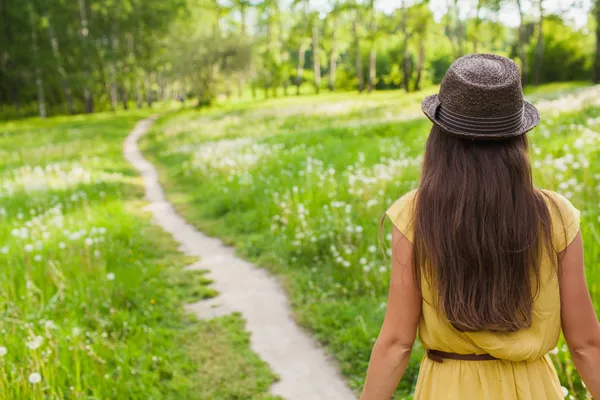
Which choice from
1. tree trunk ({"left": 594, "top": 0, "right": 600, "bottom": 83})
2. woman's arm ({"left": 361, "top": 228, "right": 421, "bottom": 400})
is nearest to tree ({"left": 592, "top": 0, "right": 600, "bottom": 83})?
tree trunk ({"left": 594, "top": 0, "right": 600, "bottom": 83})

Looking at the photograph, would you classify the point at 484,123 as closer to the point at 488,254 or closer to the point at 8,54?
the point at 488,254

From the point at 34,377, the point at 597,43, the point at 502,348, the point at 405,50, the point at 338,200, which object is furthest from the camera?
the point at 405,50

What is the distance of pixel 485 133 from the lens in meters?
1.73

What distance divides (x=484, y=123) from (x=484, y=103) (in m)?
0.08

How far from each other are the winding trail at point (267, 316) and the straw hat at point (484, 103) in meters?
3.04

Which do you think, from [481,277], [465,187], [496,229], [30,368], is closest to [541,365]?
[481,277]

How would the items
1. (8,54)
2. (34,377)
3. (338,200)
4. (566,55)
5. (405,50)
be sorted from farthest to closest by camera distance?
1. (566,55)
2. (8,54)
3. (405,50)
4. (338,200)
5. (34,377)

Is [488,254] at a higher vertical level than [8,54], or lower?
lower

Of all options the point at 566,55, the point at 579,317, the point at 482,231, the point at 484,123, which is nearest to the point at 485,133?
the point at 484,123

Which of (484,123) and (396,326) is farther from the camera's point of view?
(396,326)

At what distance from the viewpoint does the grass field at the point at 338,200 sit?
5.10m

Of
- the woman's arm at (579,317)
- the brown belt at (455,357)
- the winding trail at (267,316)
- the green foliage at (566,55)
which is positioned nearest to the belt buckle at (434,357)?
the brown belt at (455,357)

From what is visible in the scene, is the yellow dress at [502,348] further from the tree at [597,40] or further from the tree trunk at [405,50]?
the tree trunk at [405,50]

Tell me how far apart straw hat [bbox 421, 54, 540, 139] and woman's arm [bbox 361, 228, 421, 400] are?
0.46m
